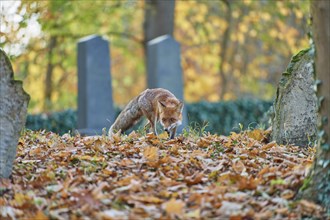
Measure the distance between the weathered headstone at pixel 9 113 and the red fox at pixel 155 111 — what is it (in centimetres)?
291

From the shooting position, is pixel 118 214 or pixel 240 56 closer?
pixel 118 214

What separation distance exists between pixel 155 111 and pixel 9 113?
11.5ft

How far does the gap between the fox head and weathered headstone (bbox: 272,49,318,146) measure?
1.45 metres

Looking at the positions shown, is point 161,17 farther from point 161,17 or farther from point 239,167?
point 239,167

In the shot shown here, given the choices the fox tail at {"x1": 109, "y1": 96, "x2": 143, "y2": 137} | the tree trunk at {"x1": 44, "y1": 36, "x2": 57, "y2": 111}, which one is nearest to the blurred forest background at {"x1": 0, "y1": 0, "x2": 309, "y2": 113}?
the tree trunk at {"x1": 44, "y1": 36, "x2": 57, "y2": 111}

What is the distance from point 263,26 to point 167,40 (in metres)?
9.73

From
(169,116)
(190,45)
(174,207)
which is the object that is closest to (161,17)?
(190,45)

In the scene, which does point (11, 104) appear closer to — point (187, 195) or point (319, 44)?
point (187, 195)

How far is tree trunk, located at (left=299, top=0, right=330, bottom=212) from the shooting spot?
5.82 m

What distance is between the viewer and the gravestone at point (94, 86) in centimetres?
1466

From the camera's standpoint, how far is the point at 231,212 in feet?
18.0

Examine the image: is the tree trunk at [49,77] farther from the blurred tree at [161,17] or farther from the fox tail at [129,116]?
the fox tail at [129,116]

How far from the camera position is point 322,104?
603cm

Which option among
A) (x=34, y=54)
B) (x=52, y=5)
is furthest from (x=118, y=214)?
(x=34, y=54)
